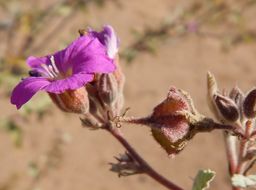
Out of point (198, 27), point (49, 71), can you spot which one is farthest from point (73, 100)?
point (198, 27)

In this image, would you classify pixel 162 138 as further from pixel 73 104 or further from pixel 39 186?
pixel 39 186

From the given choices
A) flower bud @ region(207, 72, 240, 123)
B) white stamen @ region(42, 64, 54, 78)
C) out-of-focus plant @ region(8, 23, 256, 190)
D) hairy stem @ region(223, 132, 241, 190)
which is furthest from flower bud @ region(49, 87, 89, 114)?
hairy stem @ region(223, 132, 241, 190)

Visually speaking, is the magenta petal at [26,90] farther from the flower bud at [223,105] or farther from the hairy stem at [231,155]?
the hairy stem at [231,155]

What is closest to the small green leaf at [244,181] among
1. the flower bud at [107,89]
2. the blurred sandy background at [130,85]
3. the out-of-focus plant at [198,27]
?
the flower bud at [107,89]

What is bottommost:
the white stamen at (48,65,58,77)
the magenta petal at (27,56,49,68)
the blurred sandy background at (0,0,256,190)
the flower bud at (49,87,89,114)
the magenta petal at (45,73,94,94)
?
the blurred sandy background at (0,0,256,190)

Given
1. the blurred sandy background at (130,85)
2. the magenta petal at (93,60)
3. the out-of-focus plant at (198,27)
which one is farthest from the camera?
the blurred sandy background at (130,85)

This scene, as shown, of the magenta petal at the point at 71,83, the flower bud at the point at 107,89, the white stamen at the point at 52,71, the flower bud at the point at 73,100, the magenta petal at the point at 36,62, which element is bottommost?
the flower bud at the point at 107,89

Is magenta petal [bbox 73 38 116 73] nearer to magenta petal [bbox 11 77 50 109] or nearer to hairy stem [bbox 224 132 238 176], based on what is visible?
magenta petal [bbox 11 77 50 109]
